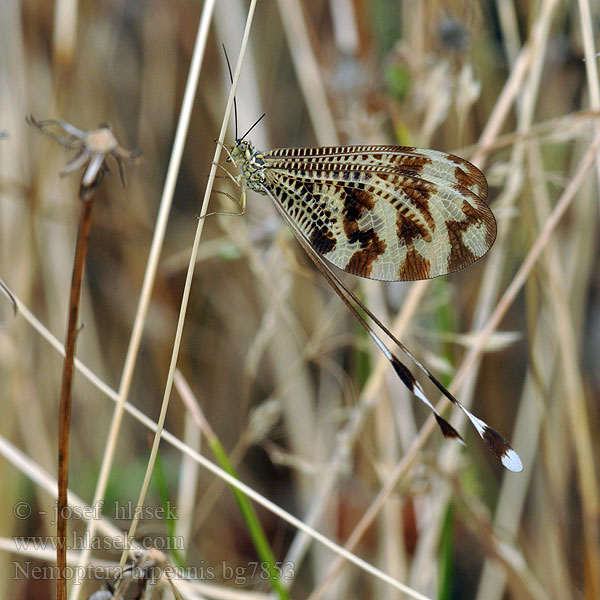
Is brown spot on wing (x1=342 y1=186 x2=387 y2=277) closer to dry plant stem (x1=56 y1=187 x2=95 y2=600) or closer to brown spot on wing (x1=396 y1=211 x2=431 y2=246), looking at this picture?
brown spot on wing (x1=396 y1=211 x2=431 y2=246)

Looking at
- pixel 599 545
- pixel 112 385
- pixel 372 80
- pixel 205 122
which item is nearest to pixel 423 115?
pixel 372 80

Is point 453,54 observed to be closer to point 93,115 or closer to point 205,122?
point 205,122

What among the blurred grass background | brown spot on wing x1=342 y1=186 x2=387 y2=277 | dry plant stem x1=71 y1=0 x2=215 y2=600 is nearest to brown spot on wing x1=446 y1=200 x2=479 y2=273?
brown spot on wing x1=342 y1=186 x2=387 y2=277

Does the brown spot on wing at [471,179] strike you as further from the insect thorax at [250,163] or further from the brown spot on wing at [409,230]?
the insect thorax at [250,163]

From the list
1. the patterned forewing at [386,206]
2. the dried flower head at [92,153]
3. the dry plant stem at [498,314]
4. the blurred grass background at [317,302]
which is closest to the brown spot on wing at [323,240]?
the patterned forewing at [386,206]

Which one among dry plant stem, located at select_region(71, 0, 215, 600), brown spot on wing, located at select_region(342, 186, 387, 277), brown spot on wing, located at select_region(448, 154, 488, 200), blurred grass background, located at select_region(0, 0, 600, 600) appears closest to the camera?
dry plant stem, located at select_region(71, 0, 215, 600)

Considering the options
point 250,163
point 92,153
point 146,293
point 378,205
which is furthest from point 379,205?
point 92,153
